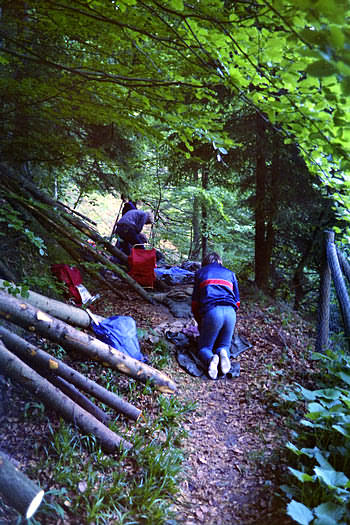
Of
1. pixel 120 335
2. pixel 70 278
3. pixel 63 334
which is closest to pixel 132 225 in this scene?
pixel 70 278

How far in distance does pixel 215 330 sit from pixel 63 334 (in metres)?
2.57

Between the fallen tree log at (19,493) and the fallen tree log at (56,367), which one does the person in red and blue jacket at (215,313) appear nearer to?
the fallen tree log at (56,367)

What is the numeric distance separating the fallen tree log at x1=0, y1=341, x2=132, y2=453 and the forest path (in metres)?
0.77

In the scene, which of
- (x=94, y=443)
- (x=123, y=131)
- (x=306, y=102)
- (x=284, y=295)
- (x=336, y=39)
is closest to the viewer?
(x=336, y=39)

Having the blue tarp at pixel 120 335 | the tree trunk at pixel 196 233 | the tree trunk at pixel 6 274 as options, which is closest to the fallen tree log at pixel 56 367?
the blue tarp at pixel 120 335

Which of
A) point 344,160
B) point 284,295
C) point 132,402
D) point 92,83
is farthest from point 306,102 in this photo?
point 284,295

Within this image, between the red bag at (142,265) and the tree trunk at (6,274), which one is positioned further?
the red bag at (142,265)

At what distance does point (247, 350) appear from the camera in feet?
19.0

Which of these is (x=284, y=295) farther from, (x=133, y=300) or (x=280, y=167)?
(x=133, y=300)

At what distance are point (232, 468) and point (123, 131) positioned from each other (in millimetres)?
7310

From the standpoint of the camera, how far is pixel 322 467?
249cm

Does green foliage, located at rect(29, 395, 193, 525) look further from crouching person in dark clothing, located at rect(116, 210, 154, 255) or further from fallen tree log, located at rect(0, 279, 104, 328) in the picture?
crouching person in dark clothing, located at rect(116, 210, 154, 255)

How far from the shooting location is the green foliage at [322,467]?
6.88 feet

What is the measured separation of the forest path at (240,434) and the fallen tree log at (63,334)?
0.95 m
